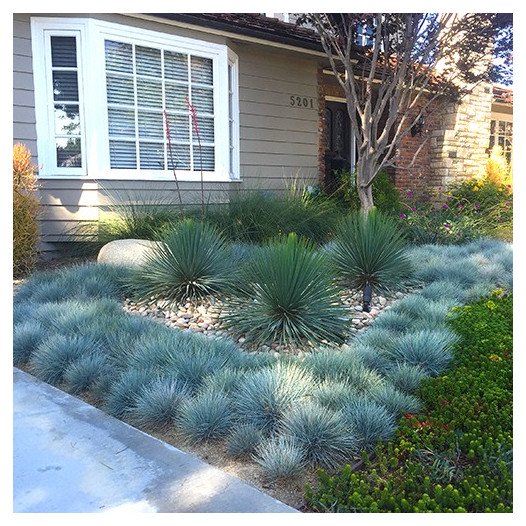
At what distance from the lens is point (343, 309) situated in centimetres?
412

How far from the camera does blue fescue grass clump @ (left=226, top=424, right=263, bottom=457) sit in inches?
101

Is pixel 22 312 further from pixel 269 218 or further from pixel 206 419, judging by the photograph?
pixel 269 218

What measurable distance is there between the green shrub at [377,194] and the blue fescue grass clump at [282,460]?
692 centimetres

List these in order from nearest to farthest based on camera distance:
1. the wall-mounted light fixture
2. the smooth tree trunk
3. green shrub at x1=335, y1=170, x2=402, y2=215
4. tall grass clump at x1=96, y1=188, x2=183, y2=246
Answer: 1. tall grass clump at x1=96, y1=188, x2=183, y2=246
2. the smooth tree trunk
3. green shrub at x1=335, y1=170, x2=402, y2=215
4. the wall-mounted light fixture

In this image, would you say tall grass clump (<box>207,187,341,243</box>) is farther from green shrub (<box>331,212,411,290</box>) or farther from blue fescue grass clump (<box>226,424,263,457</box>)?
blue fescue grass clump (<box>226,424,263,457</box>)

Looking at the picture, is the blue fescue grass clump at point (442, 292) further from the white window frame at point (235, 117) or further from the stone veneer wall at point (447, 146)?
the stone veneer wall at point (447, 146)

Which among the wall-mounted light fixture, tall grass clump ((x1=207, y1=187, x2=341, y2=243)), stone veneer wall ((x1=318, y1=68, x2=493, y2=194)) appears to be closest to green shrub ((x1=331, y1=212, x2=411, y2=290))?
tall grass clump ((x1=207, y1=187, x2=341, y2=243))

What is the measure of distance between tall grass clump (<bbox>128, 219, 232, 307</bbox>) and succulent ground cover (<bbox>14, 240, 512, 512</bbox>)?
43 centimetres

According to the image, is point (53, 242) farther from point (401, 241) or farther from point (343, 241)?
point (401, 241)

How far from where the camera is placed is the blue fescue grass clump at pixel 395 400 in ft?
9.35

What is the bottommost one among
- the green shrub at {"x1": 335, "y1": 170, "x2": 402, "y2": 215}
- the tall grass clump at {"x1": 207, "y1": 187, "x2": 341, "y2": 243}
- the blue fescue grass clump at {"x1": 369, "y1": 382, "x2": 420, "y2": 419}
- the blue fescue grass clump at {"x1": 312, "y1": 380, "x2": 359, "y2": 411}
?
the blue fescue grass clump at {"x1": 369, "y1": 382, "x2": 420, "y2": 419}

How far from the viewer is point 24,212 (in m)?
6.12

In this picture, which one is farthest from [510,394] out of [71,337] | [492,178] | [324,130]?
[492,178]
